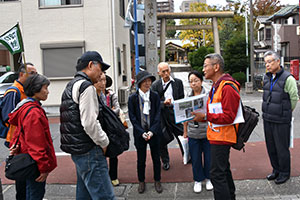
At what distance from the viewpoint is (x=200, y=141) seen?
4.69 m

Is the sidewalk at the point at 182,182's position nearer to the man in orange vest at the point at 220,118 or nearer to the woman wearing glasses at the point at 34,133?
the man in orange vest at the point at 220,118

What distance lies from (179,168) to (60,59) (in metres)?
8.82

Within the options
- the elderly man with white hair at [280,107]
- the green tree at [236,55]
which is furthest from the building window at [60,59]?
the green tree at [236,55]

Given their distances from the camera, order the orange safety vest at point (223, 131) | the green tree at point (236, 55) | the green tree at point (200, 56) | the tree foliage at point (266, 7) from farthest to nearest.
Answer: the tree foliage at point (266, 7)
the green tree at point (200, 56)
the green tree at point (236, 55)
the orange safety vest at point (223, 131)

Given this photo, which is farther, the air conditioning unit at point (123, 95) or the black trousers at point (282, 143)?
the air conditioning unit at point (123, 95)

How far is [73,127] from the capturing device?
9.82ft

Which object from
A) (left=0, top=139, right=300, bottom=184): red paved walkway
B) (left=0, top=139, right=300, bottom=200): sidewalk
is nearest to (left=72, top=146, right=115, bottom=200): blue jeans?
(left=0, top=139, right=300, bottom=200): sidewalk

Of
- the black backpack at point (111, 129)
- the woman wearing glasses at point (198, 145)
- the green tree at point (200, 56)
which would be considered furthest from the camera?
the green tree at point (200, 56)

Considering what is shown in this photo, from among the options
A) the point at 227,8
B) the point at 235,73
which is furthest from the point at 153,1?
the point at 227,8

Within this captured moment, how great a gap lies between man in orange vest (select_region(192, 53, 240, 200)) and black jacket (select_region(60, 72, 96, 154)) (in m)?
1.41

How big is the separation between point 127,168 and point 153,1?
4548 millimetres

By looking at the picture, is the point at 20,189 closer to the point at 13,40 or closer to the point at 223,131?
the point at 13,40

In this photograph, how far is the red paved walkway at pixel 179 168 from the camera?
523cm

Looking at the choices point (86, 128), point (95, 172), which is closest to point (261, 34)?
point (95, 172)
